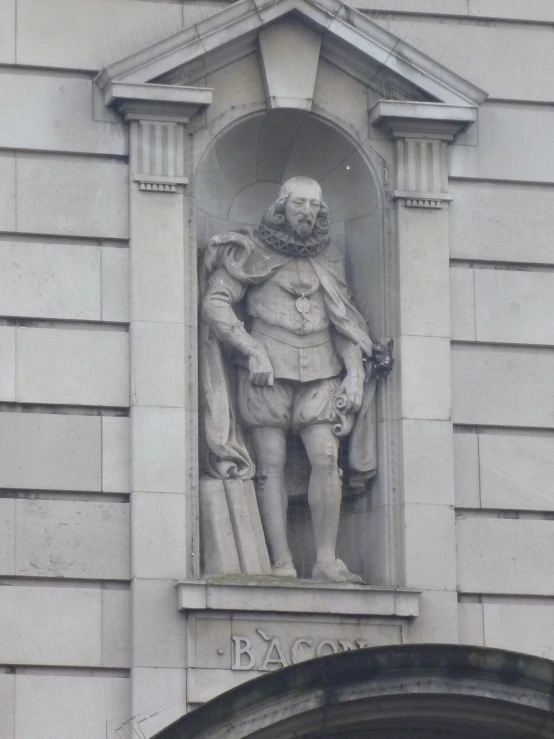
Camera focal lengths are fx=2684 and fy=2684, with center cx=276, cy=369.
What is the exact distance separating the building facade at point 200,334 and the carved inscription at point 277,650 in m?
0.02

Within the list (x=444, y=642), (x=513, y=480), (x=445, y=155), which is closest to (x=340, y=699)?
(x=444, y=642)

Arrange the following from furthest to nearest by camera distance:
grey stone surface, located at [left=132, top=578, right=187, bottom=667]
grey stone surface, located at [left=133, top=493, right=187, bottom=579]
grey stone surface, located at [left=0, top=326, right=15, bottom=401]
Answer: grey stone surface, located at [left=0, top=326, right=15, bottom=401]
grey stone surface, located at [left=133, top=493, right=187, bottom=579]
grey stone surface, located at [left=132, top=578, right=187, bottom=667]

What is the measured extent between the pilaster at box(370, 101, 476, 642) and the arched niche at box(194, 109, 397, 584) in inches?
8.5

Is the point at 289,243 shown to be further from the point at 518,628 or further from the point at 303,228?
the point at 518,628

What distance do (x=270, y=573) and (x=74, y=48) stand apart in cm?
466

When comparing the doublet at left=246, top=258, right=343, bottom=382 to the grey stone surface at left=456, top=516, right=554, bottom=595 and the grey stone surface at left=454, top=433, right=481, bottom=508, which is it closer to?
the grey stone surface at left=454, top=433, right=481, bottom=508

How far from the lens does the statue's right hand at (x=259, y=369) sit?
72.6ft

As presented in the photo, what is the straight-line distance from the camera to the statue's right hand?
871 inches

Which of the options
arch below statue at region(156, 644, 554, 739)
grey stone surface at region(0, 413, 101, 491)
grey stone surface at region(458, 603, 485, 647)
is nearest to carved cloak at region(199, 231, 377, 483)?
grey stone surface at region(0, 413, 101, 491)

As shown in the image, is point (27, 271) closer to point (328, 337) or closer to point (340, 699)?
point (328, 337)

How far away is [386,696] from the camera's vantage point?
795 inches

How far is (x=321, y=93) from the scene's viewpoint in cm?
2294

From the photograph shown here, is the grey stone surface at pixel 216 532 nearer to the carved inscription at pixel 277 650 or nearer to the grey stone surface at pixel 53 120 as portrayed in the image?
the carved inscription at pixel 277 650

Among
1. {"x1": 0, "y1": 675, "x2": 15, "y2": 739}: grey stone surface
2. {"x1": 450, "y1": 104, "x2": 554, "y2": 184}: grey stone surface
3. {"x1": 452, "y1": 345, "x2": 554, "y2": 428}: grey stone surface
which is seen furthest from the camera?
{"x1": 450, "y1": 104, "x2": 554, "y2": 184}: grey stone surface
